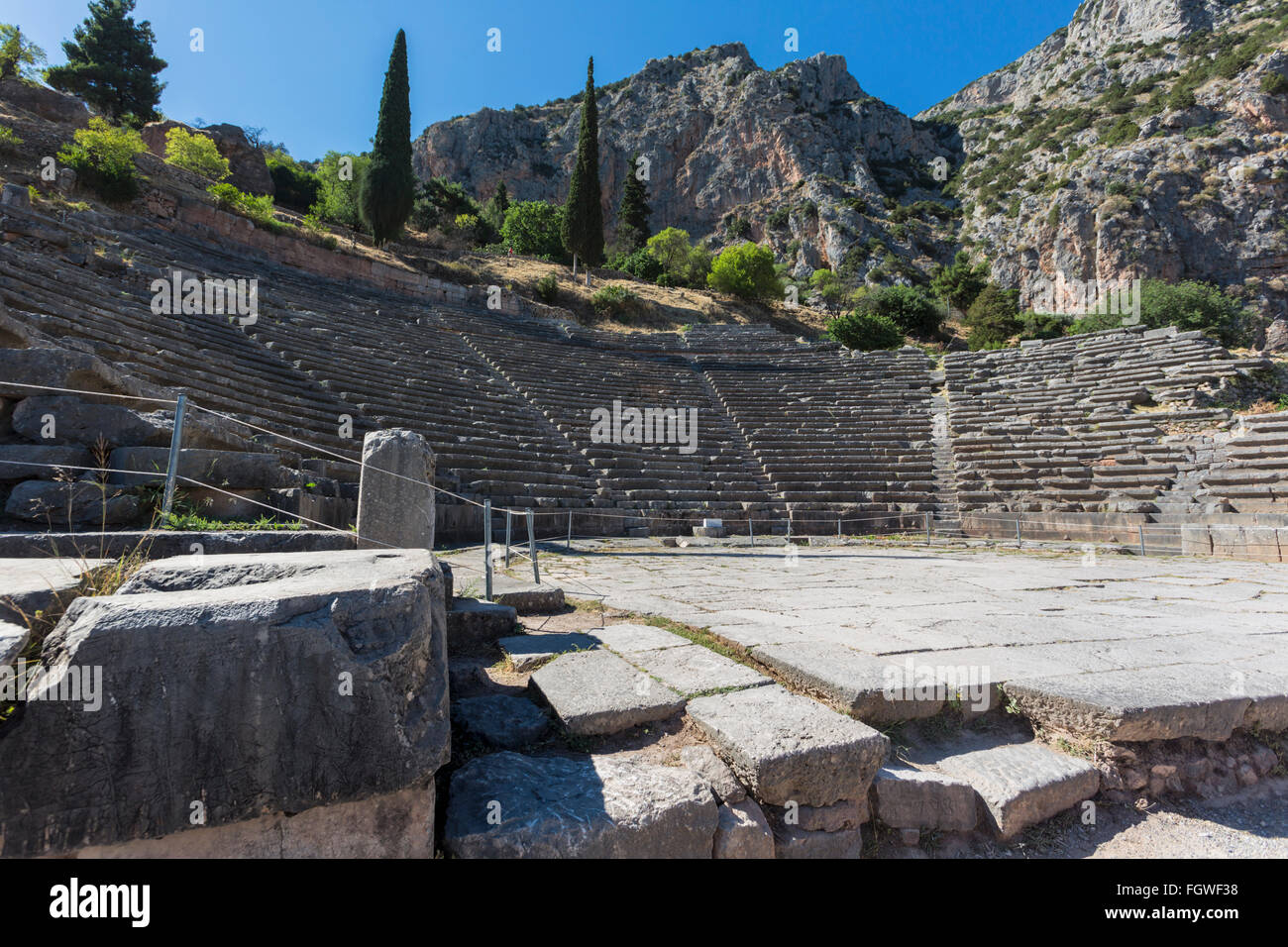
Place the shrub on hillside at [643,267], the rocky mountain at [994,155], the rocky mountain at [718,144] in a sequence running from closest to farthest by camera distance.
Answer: the rocky mountain at [994,155] → the shrub on hillside at [643,267] → the rocky mountain at [718,144]

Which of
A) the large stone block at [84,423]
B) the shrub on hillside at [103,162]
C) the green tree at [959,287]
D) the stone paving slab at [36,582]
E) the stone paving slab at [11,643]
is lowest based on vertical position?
the stone paving slab at [11,643]

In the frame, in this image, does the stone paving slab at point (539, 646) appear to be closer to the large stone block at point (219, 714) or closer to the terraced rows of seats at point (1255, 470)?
the large stone block at point (219, 714)

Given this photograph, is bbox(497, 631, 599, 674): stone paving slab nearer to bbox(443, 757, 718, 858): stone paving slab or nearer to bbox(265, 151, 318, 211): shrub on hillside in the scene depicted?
bbox(443, 757, 718, 858): stone paving slab

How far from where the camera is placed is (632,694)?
7.79 feet

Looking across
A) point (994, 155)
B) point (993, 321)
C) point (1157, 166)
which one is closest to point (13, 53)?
point (993, 321)

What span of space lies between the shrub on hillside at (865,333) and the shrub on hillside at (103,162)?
91.6 feet

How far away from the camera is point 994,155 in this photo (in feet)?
192

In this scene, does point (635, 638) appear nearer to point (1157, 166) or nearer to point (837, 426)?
point (837, 426)

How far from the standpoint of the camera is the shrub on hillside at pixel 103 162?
17.8m

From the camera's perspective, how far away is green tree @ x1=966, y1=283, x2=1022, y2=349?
96.4ft

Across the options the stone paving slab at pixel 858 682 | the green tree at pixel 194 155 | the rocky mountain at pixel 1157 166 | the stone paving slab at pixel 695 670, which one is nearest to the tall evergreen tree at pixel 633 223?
the green tree at pixel 194 155

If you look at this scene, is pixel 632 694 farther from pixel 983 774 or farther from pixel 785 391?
pixel 785 391

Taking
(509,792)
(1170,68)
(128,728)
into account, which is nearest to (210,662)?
(128,728)

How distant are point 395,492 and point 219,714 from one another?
3624 mm
